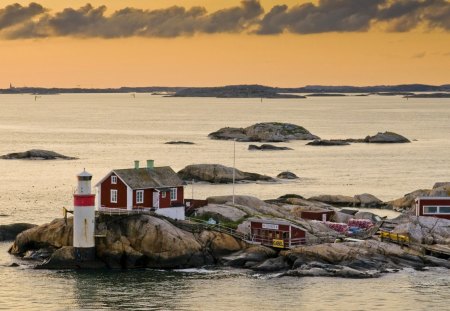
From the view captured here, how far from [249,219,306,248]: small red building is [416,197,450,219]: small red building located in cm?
1371

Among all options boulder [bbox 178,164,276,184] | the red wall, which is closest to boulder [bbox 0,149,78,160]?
boulder [bbox 178,164,276,184]

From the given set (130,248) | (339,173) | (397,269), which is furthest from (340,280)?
(339,173)

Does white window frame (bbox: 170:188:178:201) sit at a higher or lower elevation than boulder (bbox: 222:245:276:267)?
higher

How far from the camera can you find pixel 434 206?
80.8 metres

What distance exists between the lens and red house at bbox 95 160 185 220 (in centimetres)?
7262

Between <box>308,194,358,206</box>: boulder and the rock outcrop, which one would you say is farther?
<box>308,194,358,206</box>: boulder

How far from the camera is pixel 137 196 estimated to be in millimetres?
72688

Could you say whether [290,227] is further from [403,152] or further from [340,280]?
[403,152]

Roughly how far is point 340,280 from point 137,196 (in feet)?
52.9

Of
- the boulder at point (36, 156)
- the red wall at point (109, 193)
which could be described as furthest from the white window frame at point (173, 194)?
the boulder at point (36, 156)

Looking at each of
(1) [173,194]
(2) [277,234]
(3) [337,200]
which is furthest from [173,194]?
(3) [337,200]

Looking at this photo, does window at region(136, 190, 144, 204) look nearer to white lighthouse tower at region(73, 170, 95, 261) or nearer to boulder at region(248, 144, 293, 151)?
white lighthouse tower at region(73, 170, 95, 261)

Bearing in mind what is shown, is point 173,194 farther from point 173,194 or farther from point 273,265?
point 273,265

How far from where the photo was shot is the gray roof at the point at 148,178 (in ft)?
239
